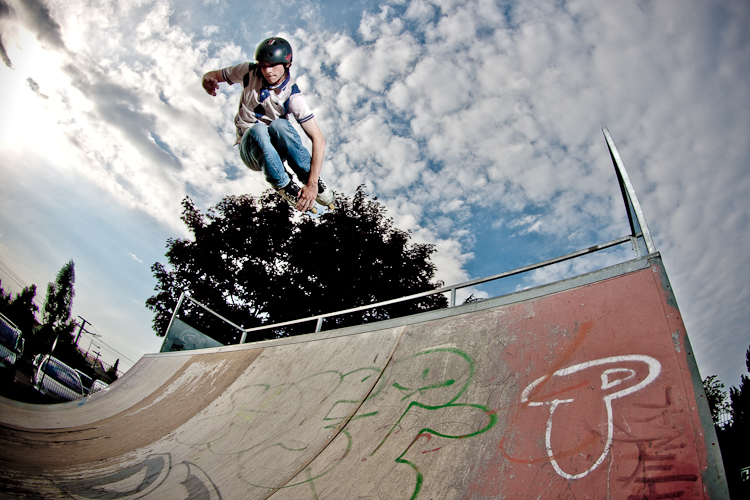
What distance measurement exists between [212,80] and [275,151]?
2.94 feet

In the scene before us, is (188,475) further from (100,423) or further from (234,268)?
(234,268)

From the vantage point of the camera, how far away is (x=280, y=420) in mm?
3912

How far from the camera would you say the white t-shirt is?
316 centimetres

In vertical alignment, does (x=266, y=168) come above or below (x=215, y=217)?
below

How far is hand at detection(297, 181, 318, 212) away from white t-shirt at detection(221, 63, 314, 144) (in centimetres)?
64

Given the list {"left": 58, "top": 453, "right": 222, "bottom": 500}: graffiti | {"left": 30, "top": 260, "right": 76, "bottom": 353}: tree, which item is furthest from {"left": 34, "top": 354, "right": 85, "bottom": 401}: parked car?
{"left": 30, "top": 260, "right": 76, "bottom": 353}: tree

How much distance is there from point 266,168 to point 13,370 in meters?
11.5

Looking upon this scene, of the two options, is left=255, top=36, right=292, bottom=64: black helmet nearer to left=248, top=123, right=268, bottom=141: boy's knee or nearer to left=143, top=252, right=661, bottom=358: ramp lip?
left=248, top=123, right=268, bottom=141: boy's knee

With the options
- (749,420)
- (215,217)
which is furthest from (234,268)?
(749,420)

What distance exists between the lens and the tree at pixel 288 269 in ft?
52.0

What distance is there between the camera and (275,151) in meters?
Result: 3.39

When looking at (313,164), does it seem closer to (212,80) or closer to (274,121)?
(274,121)

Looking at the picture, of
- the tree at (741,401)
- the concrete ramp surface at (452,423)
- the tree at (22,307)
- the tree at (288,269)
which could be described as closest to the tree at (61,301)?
the tree at (22,307)

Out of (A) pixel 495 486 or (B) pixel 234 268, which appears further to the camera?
(B) pixel 234 268
